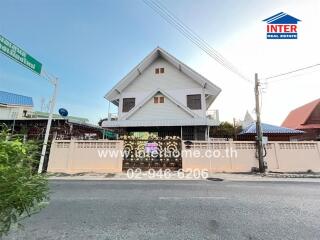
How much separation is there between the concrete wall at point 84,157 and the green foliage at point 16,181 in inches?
451

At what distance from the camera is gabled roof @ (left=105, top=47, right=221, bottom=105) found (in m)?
20.1

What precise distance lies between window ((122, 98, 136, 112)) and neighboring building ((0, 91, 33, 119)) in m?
15.3

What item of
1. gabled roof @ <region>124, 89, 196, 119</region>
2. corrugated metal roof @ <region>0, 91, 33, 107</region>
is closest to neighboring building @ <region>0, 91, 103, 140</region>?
corrugated metal roof @ <region>0, 91, 33, 107</region>

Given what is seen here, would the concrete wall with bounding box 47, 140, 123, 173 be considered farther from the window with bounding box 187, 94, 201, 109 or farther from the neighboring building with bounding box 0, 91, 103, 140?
the window with bounding box 187, 94, 201, 109

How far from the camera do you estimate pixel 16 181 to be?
2213 millimetres

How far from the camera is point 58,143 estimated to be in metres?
14.0

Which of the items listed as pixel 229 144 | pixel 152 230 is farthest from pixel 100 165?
pixel 152 230

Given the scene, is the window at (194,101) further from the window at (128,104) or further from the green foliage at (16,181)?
the green foliage at (16,181)

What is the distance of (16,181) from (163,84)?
19703 mm

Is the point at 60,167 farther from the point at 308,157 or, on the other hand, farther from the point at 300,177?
the point at 308,157

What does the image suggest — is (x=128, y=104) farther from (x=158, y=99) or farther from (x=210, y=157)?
(x=210, y=157)

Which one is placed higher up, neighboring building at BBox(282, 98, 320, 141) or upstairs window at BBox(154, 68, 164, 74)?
upstairs window at BBox(154, 68, 164, 74)

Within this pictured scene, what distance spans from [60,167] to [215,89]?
14311 mm

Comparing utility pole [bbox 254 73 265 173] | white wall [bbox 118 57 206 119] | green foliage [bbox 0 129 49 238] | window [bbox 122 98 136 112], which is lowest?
green foliage [bbox 0 129 49 238]
